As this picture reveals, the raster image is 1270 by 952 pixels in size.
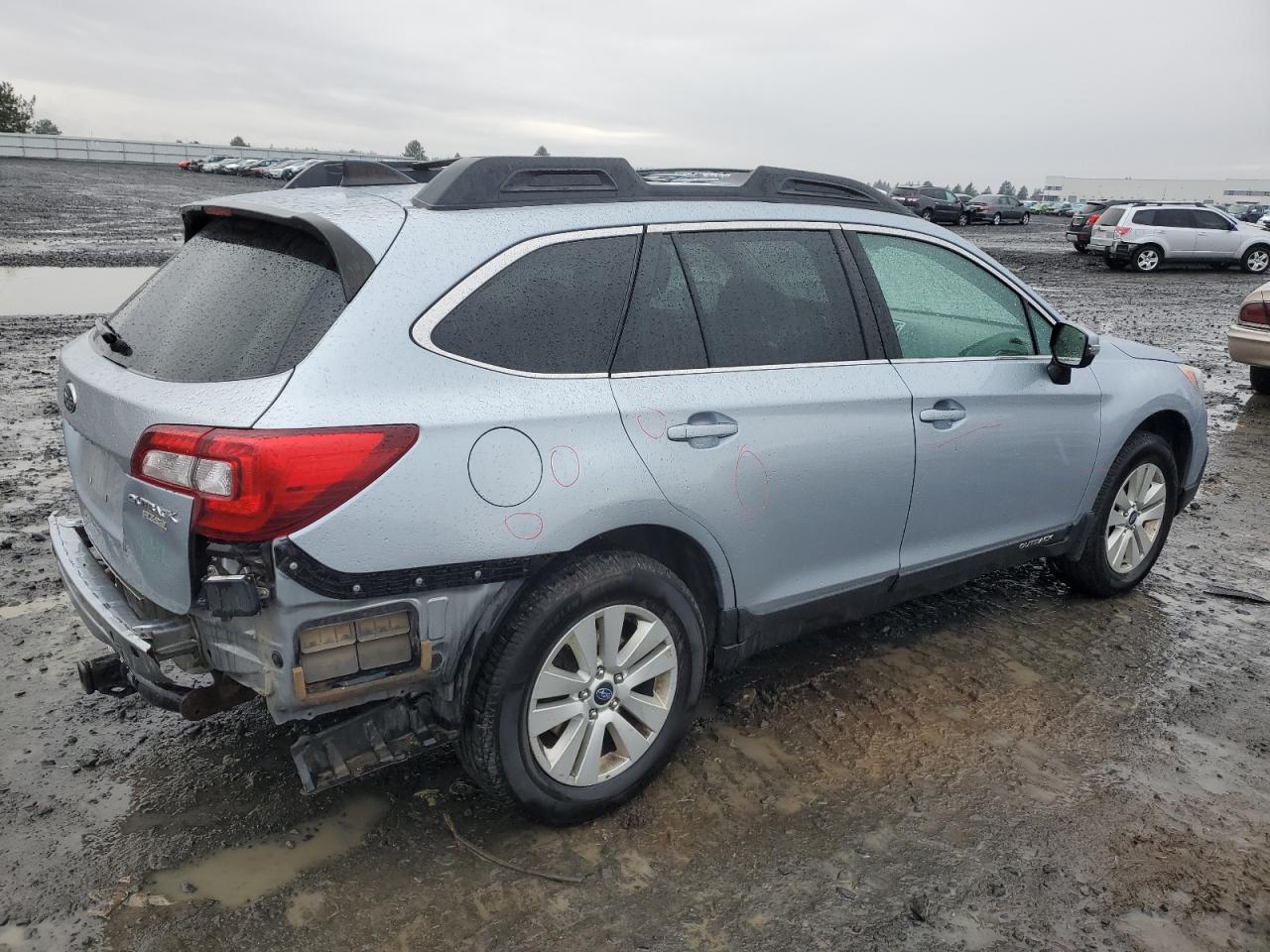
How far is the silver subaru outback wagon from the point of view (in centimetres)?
249

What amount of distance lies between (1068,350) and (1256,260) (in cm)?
2691

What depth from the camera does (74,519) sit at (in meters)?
3.33

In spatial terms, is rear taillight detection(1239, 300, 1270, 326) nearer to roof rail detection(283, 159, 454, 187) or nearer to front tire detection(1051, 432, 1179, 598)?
front tire detection(1051, 432, 1179, 598)

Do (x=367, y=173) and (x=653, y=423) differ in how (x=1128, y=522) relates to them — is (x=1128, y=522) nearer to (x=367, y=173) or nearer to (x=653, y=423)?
(x=653, y=423)

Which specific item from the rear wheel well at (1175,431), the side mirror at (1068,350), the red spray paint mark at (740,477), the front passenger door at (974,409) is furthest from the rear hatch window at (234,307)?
the rear wheel well at (1175,431)

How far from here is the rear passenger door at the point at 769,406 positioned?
3043 mm

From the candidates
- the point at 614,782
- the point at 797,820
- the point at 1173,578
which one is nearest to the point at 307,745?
the point at 614,782

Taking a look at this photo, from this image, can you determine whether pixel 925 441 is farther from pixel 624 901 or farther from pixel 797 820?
pixel 624 901

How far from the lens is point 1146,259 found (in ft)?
83.4

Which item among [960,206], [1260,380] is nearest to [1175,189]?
Result: [960,206]

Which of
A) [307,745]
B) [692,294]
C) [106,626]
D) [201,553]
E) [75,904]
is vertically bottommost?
[75,904]

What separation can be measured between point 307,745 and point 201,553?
1.91 ft

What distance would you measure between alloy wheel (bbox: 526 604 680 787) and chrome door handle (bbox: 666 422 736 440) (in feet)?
1.70

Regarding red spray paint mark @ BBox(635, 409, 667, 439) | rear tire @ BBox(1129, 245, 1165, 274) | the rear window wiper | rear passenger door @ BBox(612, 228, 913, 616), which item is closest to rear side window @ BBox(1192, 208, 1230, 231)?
rear tire @ BBox(1129, 245, 1165, 274)
